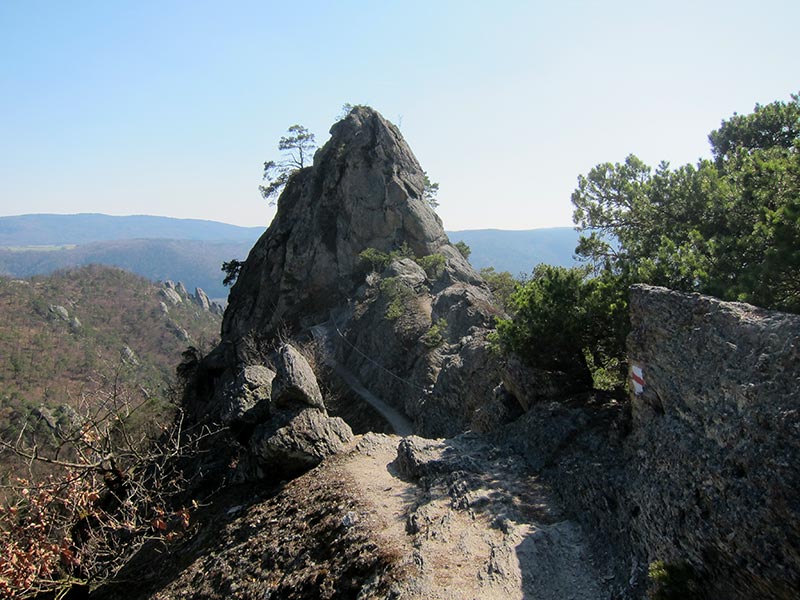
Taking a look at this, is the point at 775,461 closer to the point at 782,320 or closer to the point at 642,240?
the point at 782,320

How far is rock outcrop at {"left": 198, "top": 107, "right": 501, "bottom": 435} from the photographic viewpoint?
28016 millimetres

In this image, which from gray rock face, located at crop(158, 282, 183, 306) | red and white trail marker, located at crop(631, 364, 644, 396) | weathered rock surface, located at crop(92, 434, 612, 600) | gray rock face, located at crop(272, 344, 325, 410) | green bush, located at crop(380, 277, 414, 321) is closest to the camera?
weathered rock surface, located at crop(92, 434, 612, 600)

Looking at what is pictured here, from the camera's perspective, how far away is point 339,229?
4766 cm

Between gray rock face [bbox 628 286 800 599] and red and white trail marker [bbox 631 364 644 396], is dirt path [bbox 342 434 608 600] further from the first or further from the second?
red and white trail marker [bbox 631 364 644 396]

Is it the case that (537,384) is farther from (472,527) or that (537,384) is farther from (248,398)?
(248,398)

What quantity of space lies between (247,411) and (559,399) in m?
9.52

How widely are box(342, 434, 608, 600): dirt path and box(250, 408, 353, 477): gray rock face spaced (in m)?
0.99

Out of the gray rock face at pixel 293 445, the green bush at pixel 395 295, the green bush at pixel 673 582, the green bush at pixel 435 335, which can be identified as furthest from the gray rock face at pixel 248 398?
the green bush at pixel 395 295

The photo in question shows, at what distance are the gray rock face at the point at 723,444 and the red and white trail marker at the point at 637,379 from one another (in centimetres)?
15

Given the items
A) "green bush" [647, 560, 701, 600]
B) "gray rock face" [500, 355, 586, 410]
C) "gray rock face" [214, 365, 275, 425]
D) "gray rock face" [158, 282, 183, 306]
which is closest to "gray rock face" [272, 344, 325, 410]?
"gray rock face" [214, 365, 275, 425]

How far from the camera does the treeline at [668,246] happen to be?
10.7 m

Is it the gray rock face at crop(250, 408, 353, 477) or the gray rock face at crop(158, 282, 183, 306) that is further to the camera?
the gray rock face at crop(158, 282, 183, 306)

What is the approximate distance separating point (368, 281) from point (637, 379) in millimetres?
30786

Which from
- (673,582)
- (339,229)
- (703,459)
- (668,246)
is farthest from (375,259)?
(673,582)
